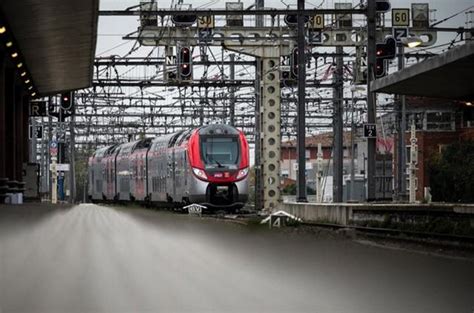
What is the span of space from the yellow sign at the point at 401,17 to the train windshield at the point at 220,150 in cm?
844

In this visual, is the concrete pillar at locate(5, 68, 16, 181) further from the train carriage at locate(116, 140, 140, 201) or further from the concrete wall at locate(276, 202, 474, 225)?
the concrete wall at locate(276, 202, 474, 225)

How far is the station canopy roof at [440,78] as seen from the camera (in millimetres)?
21781

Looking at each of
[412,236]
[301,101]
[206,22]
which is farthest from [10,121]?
[412,236]

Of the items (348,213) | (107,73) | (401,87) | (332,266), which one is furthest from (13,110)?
(332,266)

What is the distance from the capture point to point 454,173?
56.8 m

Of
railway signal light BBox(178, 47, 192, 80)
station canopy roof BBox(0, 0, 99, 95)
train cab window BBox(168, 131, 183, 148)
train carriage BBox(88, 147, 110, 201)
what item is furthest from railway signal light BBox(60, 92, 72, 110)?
train carriage BBox(88, 147, 110, 201)

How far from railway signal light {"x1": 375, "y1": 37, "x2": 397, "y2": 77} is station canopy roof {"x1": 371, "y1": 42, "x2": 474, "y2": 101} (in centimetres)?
188

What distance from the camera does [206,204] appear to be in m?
39.4

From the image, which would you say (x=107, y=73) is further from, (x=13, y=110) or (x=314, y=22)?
(x=314, y=22)

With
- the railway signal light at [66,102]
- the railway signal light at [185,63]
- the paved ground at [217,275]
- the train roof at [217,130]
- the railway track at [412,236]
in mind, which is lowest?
the railway track at [412,236]

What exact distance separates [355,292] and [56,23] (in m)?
20.7

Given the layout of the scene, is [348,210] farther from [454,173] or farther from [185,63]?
[454,173]

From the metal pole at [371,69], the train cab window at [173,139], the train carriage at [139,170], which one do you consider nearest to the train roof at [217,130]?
the train cab window at [173,139]

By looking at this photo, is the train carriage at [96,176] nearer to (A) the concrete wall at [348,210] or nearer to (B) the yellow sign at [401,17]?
(B) the yellow sign at [401,17]
